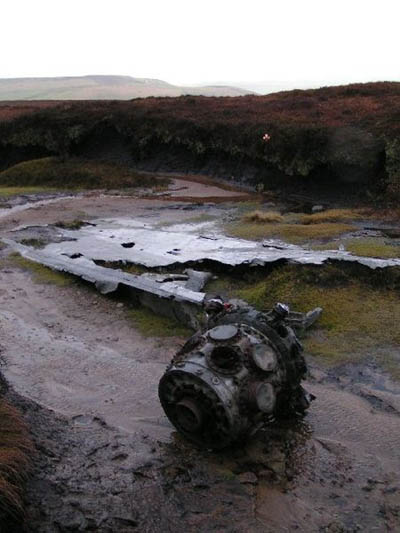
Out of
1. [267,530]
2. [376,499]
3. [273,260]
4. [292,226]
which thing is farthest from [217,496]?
[292,226]

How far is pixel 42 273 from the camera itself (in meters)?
14.4

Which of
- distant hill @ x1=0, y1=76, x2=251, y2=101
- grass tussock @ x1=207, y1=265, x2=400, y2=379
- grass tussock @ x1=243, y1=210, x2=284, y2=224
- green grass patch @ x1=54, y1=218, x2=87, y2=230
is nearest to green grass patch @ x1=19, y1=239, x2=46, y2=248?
green grass patch @ x1=54, y1=218, x2=87, y2=230

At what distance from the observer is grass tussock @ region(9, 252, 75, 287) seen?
13735mm

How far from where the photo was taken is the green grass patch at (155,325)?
10.6 m

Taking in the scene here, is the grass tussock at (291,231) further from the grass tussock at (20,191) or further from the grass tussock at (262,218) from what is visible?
the grass tussock at (20,191)

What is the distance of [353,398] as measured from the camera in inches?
324

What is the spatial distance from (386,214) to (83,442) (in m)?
15.9

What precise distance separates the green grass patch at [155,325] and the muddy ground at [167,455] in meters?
0.23

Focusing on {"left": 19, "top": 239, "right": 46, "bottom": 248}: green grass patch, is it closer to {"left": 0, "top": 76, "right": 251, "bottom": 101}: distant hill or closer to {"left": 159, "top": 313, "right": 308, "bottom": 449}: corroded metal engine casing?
{"left": 159, "top": 313, "right": 308, "bottom": 449}: corroded metal engine casing

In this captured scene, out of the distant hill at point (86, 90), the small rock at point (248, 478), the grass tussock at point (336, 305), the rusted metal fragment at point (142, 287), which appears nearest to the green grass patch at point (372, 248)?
the grass tussock at point (336, 305)

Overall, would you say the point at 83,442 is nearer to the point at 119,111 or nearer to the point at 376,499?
the point at 376,499

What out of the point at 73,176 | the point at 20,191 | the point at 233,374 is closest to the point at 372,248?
the point at 233,374

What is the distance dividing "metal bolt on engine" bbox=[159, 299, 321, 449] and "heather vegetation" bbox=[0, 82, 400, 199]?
16.7m

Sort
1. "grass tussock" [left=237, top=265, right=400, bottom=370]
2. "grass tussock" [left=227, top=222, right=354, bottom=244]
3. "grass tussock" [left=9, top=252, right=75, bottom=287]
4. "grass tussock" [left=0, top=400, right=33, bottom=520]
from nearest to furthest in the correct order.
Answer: "grass tussock" [left=0, top=400, right=33, bottom=520]
"grass tussock" [left=237, top=265, right=400, bottom=370]
"grass tussock" [left=9, top=252, right=75, bottom=287]
"grass tussock" [left=227, top=222, right=354, bottom=244]
